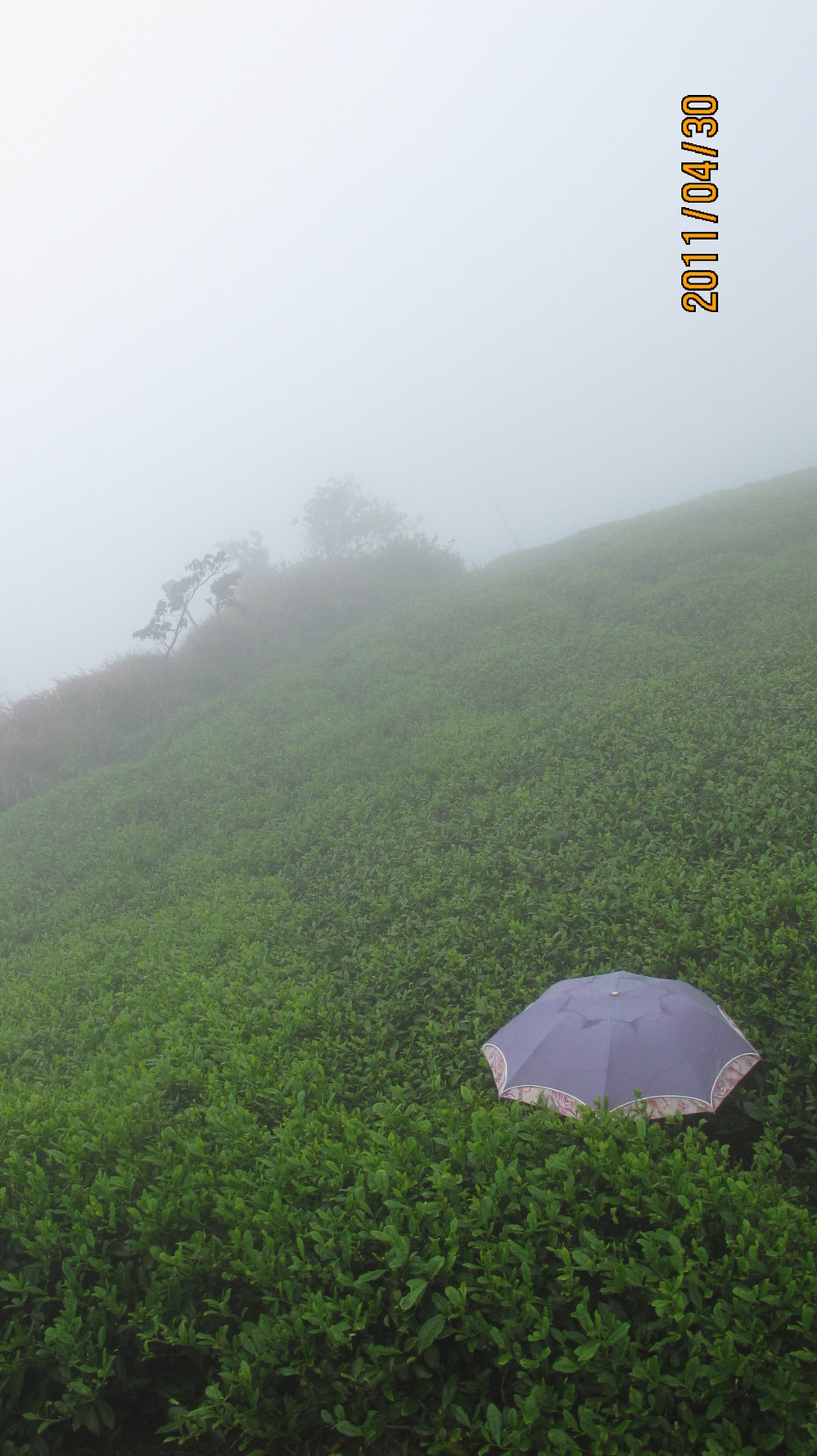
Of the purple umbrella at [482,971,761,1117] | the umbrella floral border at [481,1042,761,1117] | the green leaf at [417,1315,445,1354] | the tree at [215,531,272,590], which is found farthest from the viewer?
the tree at [215,531,272,590]

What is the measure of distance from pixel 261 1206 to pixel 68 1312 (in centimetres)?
84

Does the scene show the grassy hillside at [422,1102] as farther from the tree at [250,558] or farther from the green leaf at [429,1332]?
the tree at [250,558]

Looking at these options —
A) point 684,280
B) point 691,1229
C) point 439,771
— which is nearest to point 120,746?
point 439,771

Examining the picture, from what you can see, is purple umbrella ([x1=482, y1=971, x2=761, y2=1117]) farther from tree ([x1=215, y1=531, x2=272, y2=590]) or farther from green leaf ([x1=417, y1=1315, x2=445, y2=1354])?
tree ([x1=215, y1=531, x2=272, y2=590])

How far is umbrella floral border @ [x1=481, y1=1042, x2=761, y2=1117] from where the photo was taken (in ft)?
11.8

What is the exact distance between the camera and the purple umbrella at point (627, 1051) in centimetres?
378

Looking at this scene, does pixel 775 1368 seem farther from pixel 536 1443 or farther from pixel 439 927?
pixel 439 927

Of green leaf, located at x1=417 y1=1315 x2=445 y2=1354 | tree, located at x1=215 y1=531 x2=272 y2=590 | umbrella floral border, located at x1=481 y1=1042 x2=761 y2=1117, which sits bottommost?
umbrella floral border, located at x1=481 y1=1042 x2=761 y2=1117

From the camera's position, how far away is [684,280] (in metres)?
13.6

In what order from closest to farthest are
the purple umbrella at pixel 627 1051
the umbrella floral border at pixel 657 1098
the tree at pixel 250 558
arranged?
the umbrella floral border at pixel 657 1098
the purple umbrella at pixel 627 1051
the tree at pixel 250 558

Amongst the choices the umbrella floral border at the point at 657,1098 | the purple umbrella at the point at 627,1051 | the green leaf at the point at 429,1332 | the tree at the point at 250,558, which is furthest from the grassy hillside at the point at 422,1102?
the tree at the point at 250,558

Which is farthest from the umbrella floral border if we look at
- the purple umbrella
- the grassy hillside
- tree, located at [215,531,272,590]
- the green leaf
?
tree, located at [215,531,272,590]

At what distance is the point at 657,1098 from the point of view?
3.72 m

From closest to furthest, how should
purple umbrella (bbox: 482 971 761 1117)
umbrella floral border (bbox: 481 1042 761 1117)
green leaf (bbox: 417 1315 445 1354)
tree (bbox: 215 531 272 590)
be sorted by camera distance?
1. green leaf (bbox: 417 1315 445 1354)
2. umbrella floral border (bbox: 481 1042 761 1117)
3. purple umbrella (bbox: 482 971 761 1117)
4. tree (bbox: 215 531 272 590)
